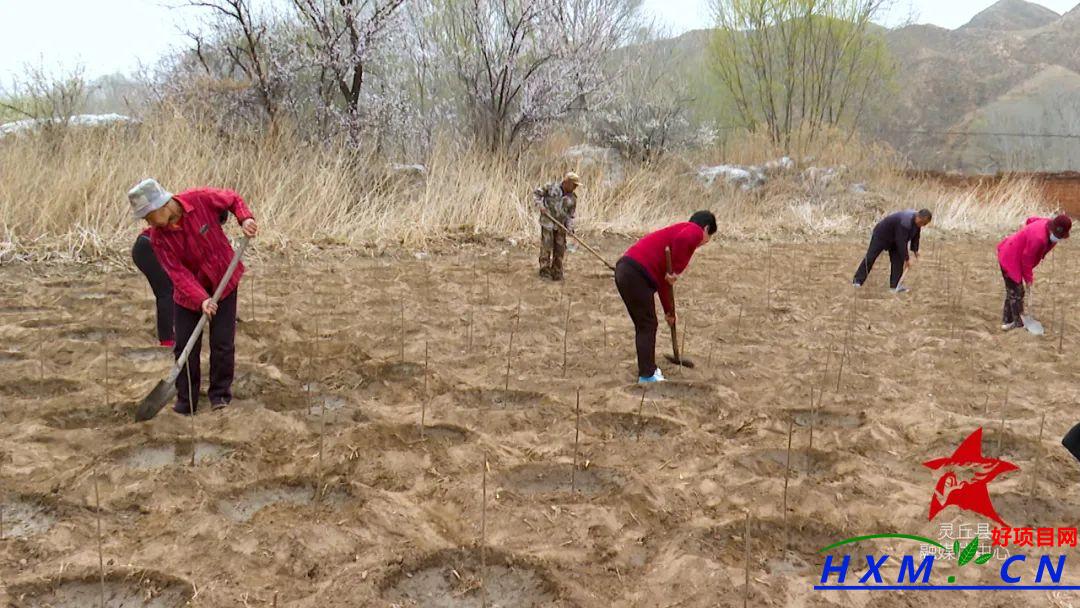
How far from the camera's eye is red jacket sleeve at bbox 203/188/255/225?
380cm

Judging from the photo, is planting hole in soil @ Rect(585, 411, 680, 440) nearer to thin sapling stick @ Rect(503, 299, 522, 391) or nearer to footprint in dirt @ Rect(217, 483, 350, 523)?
thin sapling stick @ Rect(503, 299, 522, 391)

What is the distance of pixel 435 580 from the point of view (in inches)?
98.9

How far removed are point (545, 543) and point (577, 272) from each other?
5.52 meters

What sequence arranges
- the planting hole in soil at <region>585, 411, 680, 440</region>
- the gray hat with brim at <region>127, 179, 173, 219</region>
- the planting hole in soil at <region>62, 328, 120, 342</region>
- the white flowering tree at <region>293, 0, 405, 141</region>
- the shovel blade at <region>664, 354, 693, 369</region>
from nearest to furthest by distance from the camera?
the gray hat with brim at <region>127, 179, 173, 219</region> < the planting hole in soil at <region>585, 411, 680, 440</region> < the shovel blade at <region>664, 354, 693, 369</region> < the planting hole in soil at <region>62, 328, 120, 342</region> < the white flowering tree at <region>293, 0, 405, 141</region>

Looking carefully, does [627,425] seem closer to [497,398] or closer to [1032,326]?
[497,398]

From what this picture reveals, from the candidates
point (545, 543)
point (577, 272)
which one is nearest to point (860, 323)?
point (577, 272)

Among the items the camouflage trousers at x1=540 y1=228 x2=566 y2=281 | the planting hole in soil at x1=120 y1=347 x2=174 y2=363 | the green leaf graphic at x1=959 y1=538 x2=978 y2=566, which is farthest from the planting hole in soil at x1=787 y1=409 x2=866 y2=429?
the camouflage trousers at x1=540 y1=228 x2=566 y2=281

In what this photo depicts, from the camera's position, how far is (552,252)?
7.60 meters

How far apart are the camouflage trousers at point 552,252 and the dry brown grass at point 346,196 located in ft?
6.57

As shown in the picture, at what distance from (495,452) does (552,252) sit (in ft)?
14.2

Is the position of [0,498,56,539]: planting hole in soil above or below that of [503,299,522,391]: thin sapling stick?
below

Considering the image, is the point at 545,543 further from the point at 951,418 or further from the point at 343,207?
the point at 343,207

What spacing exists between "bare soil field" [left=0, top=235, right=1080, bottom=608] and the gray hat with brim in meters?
0.98

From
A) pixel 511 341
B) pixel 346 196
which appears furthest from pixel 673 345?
pixel 346 196
